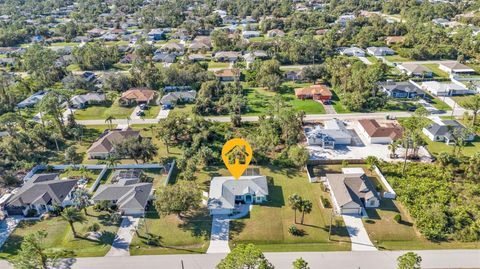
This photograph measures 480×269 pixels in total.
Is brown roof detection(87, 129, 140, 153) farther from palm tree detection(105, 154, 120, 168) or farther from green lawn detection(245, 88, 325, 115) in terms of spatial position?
green lawn detection(245, 88, 325, 115)

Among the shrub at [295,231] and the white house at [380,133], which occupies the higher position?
the white house at [380,133]

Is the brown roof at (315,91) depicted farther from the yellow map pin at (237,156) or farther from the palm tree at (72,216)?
the palm tree at (72,216)

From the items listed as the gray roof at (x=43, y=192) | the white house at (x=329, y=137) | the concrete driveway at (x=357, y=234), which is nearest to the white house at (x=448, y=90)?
the white house at (x=329, y=137)

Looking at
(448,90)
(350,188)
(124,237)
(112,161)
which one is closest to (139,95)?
(112,161)

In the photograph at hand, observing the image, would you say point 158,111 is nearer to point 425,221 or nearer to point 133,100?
point 133,100

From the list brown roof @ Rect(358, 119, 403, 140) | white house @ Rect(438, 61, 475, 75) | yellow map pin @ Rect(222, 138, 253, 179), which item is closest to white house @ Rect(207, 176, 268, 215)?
yellow map pin @ Rect(222, 138, 253, 179)

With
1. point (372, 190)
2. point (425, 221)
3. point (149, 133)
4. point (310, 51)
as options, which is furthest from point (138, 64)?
point (425, 221)

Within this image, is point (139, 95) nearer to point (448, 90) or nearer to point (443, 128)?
point (443, 128)

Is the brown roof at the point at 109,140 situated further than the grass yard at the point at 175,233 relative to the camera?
Yes
